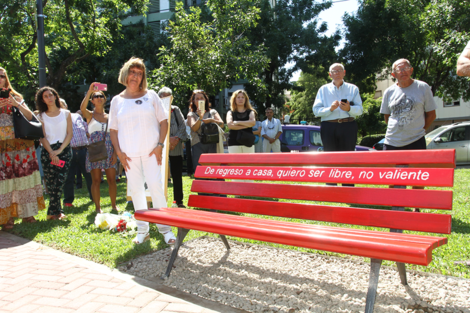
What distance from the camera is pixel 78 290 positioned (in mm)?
2889

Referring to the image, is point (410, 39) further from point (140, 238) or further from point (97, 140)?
point (140, 238)

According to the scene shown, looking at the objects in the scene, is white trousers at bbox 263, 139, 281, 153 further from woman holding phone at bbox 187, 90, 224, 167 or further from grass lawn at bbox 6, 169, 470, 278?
grass lawn at bbox 6, 169, 470, 278

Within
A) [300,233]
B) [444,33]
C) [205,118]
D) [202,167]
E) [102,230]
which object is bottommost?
[102,230]

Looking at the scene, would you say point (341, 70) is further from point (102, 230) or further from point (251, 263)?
point (102, 230)

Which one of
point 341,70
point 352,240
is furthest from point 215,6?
point 352,240

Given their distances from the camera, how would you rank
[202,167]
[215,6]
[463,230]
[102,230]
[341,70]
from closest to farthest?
1. [202,167]
2. [463,230]
3. [102,230]
4. [341,70]
5. [215,6]

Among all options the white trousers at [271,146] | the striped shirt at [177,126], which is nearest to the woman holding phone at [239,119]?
the striped shirt at [177,126]

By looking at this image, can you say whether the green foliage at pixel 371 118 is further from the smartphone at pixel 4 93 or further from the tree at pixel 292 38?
the smartphone at pixel 4 93

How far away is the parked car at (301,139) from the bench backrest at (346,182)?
8638 mm

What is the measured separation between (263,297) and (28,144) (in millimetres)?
4208

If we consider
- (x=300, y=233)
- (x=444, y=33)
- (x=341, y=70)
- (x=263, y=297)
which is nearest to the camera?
(x=300, y=233)

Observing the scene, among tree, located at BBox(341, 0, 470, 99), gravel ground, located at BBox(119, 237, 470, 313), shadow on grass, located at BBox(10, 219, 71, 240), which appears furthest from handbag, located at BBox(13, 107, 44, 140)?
tree, located at BBox(341, 0, 470, 99)

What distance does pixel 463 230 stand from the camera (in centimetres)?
413

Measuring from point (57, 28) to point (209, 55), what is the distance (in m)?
7.56
